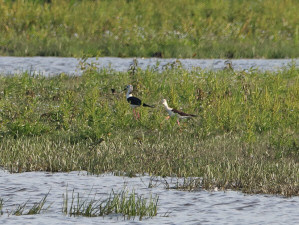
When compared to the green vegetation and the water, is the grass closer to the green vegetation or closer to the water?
the water

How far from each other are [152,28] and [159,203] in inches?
631

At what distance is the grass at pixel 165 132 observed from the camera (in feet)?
28.3

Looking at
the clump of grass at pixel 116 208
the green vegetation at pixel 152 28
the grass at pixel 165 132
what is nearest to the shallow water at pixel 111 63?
the green vegetation at pixel 152 28

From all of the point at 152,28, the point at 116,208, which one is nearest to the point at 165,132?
the point at 116,208

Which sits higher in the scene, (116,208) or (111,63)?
(111,63)

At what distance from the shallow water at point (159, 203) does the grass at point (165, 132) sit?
226 mm

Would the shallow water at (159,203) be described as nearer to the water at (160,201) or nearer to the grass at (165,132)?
the water at (160,201)

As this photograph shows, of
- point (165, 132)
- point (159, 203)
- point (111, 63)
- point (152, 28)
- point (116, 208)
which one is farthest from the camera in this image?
point (152, 28)

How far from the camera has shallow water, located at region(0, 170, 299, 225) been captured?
675 cm

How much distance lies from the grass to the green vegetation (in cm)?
479

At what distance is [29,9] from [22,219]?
Result: 17.8m

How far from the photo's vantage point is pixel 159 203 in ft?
24.2

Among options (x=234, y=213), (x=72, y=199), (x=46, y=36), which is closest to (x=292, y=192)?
(x=234, y=213)

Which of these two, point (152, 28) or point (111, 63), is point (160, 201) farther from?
point (152, 28)
